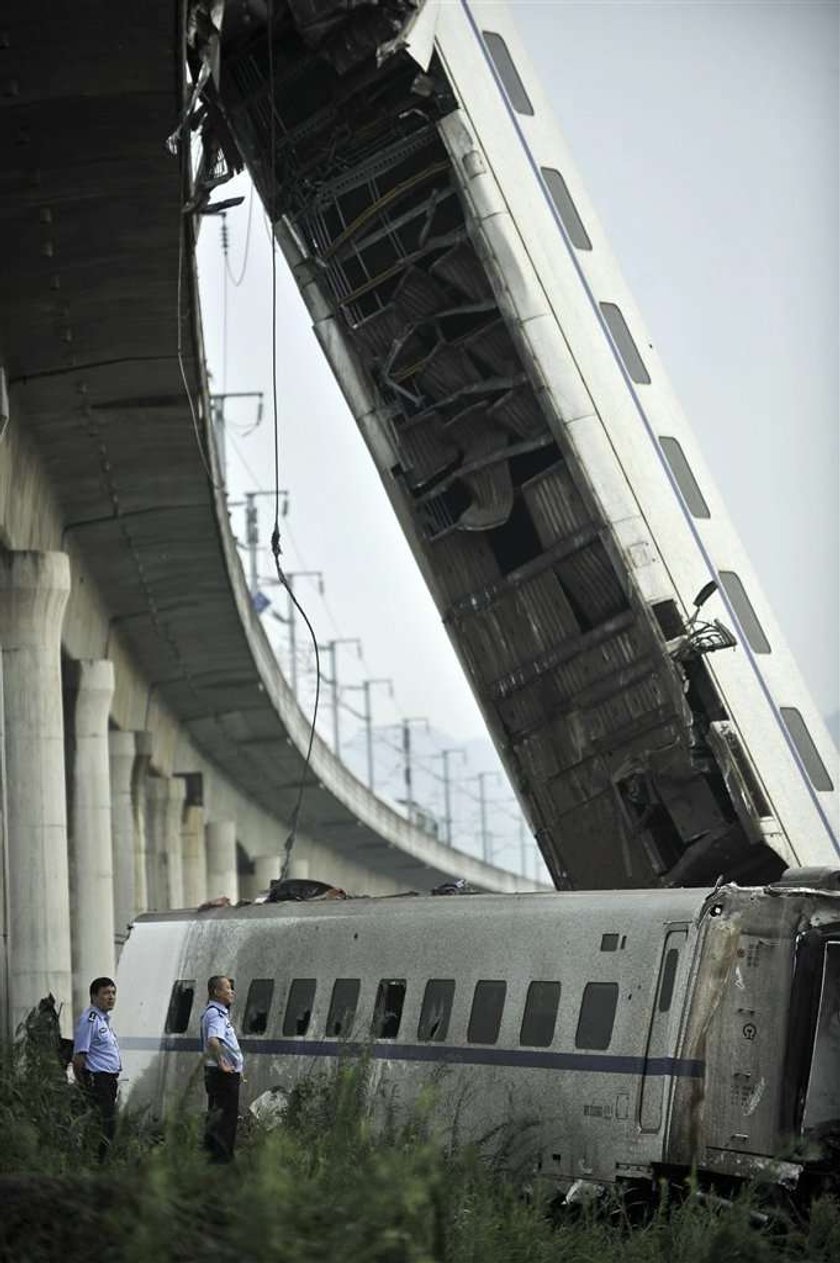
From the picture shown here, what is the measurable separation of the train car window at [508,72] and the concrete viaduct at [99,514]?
4304 mm

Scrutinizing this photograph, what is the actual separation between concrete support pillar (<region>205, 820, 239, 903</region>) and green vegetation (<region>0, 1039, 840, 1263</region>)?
56794 mm

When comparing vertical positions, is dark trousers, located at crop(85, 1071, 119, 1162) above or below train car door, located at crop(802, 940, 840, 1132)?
above

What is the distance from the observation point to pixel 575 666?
2681 centimetres

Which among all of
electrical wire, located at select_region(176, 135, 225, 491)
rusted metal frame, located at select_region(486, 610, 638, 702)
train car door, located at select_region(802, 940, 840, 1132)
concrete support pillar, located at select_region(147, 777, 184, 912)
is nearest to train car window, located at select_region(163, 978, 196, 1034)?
rusted metal frame, located at select_region(486, 610, 638, 702)

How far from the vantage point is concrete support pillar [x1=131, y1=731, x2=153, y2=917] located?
56781 millimetres

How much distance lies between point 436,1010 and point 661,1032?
116 inches

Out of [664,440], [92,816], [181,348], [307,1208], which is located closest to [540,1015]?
[307,1208]

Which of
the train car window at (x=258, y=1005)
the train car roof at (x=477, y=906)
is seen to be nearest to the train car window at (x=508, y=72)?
the train car roof at (x=477, y=906)

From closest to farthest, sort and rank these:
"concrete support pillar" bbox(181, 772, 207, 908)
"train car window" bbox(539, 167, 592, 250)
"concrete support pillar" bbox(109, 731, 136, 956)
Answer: "train car window" bbox(539, 167, 592, 250)
"concrete support pillar" bbox(109, 731, 136, 956)
"concrete support pillar" bbox(181, 772, 207, 908)

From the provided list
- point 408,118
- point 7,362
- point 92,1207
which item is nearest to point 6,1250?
point 92,1207

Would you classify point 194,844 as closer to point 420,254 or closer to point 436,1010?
point 420,254

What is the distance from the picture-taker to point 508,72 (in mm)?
29031

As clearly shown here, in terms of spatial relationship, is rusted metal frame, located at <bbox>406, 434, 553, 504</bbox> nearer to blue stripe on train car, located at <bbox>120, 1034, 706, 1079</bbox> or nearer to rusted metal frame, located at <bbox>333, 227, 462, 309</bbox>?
rusted metal frame, located at <bbox>333, 227, 462, 309</bbox>

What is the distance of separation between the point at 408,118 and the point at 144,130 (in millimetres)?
4963
